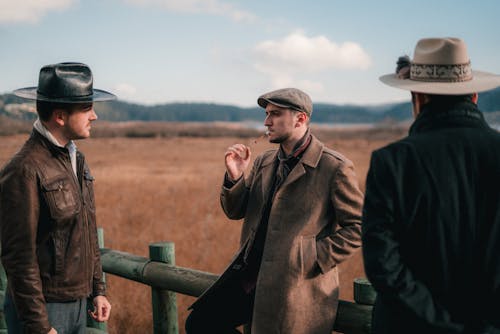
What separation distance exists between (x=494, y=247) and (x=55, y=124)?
68.5 inches

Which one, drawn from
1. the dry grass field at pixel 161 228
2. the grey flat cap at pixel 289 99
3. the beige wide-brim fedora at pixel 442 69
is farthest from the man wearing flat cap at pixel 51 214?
the beige wide-brim fedora at pixel 442 69

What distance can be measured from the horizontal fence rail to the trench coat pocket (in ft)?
0.71

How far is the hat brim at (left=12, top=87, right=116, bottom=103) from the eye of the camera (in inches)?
90.7

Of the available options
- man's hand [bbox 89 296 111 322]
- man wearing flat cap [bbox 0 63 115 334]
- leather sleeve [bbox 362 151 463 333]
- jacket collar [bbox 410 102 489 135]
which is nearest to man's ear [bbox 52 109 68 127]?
man wearing flat cap [bbox 0 63 115 334]

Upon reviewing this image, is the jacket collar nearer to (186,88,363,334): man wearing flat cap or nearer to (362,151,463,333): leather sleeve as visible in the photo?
(362,151,463,333): leather sleeve

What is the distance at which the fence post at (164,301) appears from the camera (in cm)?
349

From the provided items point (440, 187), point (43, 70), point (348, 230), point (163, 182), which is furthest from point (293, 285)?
point (163, 182)

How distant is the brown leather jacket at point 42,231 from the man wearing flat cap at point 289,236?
0.76 metres

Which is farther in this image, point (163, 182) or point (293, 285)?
point (163, 182)

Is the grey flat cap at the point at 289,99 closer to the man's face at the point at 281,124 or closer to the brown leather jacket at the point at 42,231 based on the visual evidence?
the man's face at the point at 281,124

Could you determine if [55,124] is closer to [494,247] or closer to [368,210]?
[368,210]

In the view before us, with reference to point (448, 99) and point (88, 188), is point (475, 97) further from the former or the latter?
point (88, 188)

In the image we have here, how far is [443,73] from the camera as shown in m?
1.86

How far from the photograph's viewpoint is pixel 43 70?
7.86 ft
